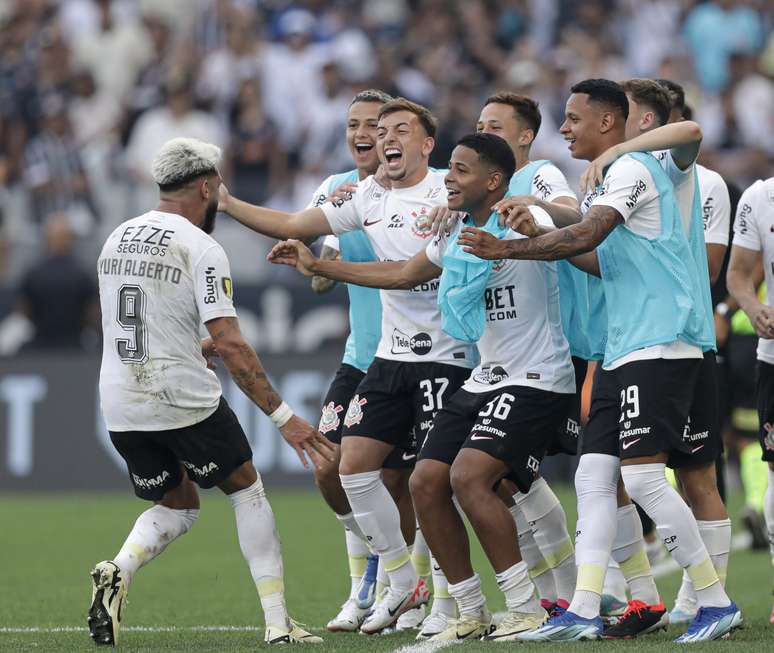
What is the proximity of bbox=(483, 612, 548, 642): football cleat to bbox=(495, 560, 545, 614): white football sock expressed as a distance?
0.09 feet

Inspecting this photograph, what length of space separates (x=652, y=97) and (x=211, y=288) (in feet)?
8.46

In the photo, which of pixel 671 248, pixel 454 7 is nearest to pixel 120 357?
pixel 671 248

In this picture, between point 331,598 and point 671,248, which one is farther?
point 331,598

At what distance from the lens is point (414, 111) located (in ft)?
29.0

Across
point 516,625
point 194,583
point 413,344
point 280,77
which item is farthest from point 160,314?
point 280,77

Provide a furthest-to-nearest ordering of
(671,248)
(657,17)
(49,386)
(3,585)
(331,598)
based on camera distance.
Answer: (657,17)
(49,386)
(3,585)
(331,598)
(671,248)

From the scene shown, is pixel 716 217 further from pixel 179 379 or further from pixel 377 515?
pixel 179 379

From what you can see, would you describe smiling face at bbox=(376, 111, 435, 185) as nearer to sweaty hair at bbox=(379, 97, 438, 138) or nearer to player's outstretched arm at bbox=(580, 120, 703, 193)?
sweaty hair at bbox=(379, 97, 438, 138)

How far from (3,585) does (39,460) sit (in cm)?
650

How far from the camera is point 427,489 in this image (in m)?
8.03

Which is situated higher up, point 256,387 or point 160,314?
point 160,314

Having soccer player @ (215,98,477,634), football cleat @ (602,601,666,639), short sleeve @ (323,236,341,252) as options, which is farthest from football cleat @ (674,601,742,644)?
short sleeve @ (323,236,341,252)

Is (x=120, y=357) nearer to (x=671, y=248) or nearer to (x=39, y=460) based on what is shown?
(x=671, y=248)

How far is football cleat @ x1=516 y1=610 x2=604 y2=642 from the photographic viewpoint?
24.9ft
